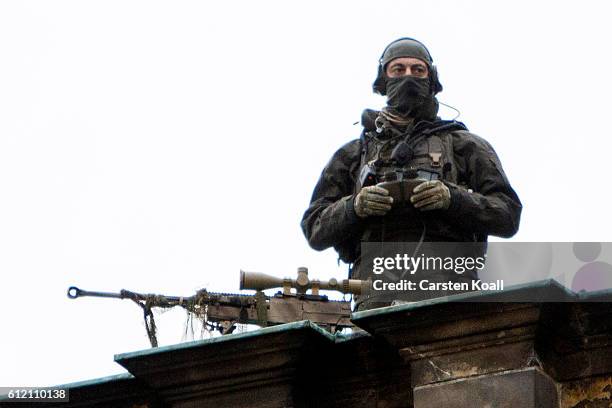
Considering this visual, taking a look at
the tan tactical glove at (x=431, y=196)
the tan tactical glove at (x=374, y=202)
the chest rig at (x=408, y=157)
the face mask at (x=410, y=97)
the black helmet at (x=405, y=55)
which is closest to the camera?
the tan tactical glove at (x=431, y=196)

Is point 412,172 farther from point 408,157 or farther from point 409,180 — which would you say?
point 408,157

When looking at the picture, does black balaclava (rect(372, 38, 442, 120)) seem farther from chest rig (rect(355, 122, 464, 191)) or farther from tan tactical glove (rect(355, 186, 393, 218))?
tan tactical glove (rect(355, 186, 393, 218))

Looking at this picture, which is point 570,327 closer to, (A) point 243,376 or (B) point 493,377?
(B) point 493,377

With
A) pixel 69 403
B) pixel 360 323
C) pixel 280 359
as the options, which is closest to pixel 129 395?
pixel 69 403

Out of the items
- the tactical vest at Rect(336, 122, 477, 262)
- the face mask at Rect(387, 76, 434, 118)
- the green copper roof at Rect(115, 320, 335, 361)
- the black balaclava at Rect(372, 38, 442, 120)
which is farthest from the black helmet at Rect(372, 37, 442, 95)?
the green copper roof at Rect(115, 320, 335, 361)

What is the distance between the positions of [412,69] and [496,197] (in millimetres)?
1315

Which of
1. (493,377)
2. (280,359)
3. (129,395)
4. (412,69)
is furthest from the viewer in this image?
(412,69)

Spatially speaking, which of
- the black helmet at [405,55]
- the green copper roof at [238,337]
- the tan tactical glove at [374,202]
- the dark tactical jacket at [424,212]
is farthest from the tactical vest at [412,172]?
the green copper roof at [238,337]

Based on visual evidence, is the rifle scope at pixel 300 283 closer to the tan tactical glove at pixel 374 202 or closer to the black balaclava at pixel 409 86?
the tan tactical glove at pixel 374 202

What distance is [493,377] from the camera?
8.20m

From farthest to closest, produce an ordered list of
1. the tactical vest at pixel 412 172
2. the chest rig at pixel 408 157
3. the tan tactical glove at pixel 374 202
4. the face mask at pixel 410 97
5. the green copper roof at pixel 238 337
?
the face mask at pixel 410 97 < the chest rig at pixel 408 157 < the tactical vest at pixel 412 172 < the tan tactical glove at pixel 374 202 < the green copper roof at pixel 238 337

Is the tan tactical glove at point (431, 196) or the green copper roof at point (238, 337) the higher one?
the tan tactical glove at point (431, 196)

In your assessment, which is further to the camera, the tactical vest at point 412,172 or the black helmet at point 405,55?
the black helmet at point 405,55

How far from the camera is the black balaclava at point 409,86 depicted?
10656mm
